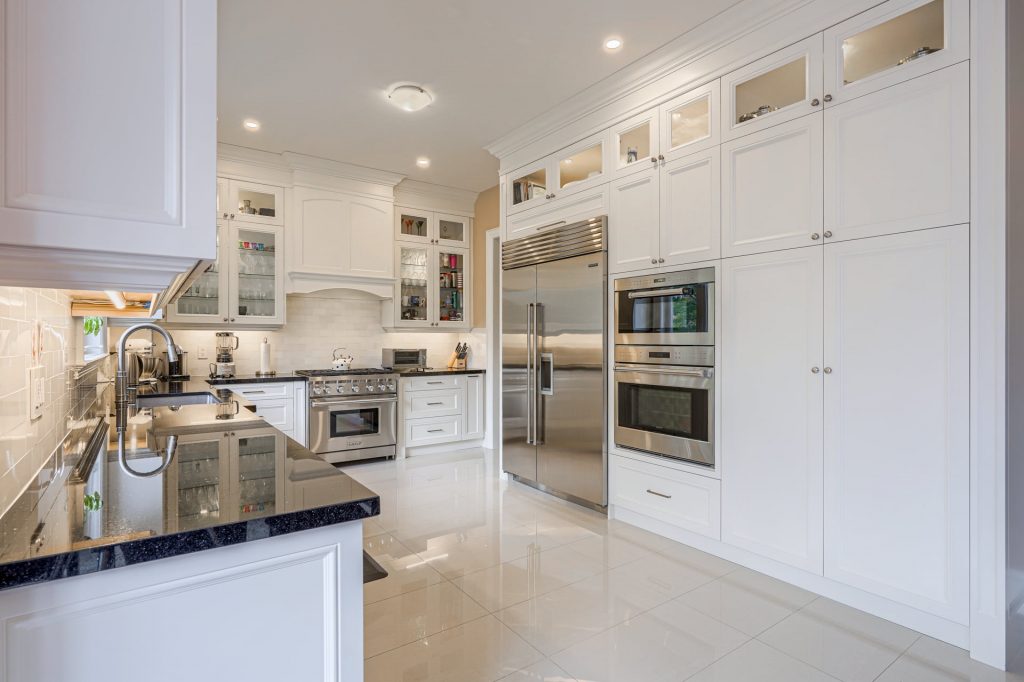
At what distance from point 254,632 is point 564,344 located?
9.39ft

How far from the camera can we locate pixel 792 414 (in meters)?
2.45

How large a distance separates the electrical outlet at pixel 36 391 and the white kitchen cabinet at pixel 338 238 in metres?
3.45

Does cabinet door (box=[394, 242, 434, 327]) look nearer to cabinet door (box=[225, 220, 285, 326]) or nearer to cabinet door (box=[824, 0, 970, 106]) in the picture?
cabinet door (box=[225, 220, 285, 326])

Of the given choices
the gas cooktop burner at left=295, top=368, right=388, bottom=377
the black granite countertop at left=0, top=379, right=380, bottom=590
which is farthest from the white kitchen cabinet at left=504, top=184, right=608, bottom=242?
the black granite countertop at left=0, top=379, right=380, bottom=590

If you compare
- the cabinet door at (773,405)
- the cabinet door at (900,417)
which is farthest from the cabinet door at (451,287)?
the cabinet door at (900,417)

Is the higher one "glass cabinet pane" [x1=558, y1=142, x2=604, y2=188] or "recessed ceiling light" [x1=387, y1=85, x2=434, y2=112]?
"recessed ceiling light" [x1=387, y1=85, x2=434, y2=112]

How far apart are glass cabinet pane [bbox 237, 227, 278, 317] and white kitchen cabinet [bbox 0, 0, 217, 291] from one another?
3.94m

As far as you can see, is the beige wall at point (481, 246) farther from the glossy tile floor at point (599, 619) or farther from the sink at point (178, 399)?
the sink at point (178, 399)

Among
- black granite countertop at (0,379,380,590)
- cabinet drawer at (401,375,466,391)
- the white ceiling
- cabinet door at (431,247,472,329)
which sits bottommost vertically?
cabinet drawer at (401,375,466,391)

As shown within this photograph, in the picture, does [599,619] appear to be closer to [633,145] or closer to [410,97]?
[633,145]

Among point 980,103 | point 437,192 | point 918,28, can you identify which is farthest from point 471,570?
point 437,192

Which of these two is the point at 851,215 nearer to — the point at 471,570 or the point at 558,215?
the point at 558,215

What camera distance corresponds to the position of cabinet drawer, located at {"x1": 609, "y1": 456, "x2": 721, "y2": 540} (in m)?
2.81

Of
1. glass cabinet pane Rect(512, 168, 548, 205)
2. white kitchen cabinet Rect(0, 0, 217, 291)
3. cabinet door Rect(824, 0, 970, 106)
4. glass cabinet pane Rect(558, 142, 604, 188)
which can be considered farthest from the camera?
glass cabinet pane Rect(512, 168, 548, 205)
